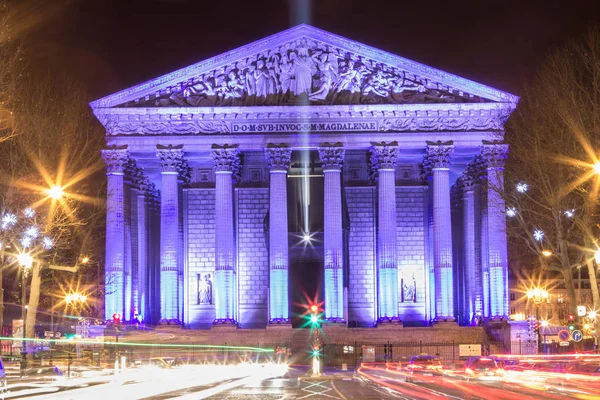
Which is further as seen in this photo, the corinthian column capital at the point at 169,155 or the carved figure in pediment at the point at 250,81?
the corinthian column capital at the point at 169,155

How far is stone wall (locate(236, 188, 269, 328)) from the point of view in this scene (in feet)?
231

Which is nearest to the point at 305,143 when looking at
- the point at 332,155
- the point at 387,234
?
the point at 332,155

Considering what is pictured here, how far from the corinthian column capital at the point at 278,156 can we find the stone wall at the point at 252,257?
711 centimetres

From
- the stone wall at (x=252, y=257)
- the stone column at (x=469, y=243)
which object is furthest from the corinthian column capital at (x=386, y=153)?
the stone wall at (x=252, y=257)

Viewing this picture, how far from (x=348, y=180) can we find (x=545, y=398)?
4392 cm

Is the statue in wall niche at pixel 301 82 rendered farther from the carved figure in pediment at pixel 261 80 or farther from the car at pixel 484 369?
the car at pixel 484 369

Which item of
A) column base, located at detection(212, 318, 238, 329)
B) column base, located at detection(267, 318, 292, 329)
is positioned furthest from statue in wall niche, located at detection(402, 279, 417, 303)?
column base, located at detection(212, 318, 238, 329)

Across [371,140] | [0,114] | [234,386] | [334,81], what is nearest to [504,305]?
[371,140]

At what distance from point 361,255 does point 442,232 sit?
869cm

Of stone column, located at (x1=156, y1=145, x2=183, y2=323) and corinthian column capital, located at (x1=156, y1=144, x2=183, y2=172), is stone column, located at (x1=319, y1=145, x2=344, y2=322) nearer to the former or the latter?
corinthian column capital, located at (x1=156, y1=144, x2=183, y2=172)

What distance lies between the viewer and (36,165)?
51.6 metres

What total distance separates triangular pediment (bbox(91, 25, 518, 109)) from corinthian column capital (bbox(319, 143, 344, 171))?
3.09m

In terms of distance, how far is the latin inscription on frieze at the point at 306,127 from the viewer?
65188 mm

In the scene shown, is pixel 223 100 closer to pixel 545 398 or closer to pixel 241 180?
pixel 241 180
